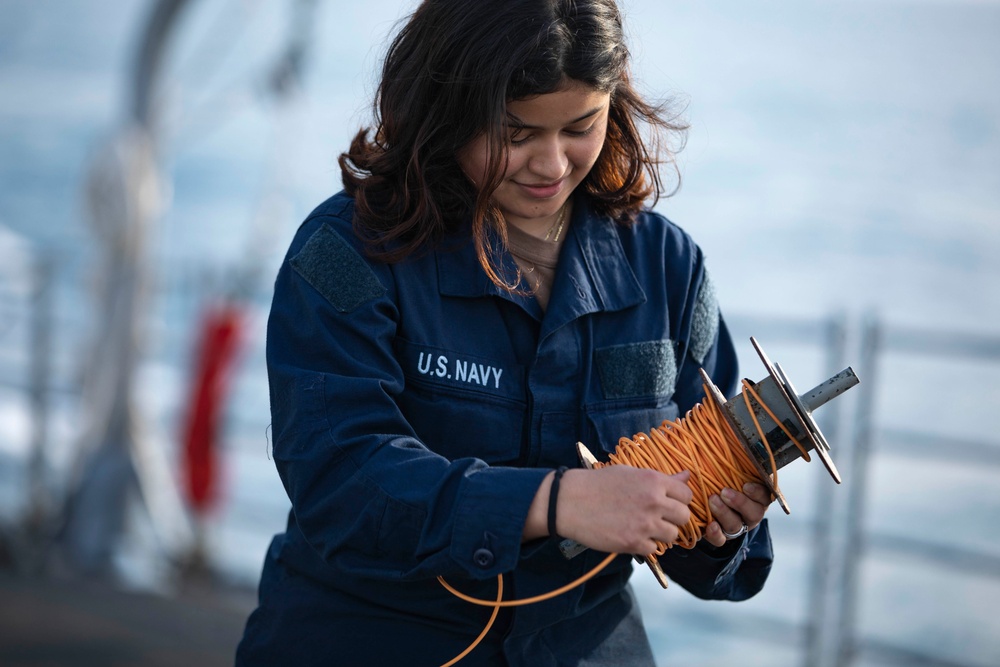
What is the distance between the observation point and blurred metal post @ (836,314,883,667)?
10.9 ft

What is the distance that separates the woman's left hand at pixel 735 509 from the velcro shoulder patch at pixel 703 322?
26 centimetres

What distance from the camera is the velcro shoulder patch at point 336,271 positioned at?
133 cm

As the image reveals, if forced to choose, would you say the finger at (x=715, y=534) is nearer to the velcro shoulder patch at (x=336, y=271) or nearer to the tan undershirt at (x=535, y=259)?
the tan undershirt at (x=535, y=259)

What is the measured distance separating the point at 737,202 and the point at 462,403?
13292mm

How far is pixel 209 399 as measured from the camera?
485cm

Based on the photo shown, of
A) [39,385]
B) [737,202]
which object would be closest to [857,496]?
[39,385]

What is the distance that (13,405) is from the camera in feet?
25.1

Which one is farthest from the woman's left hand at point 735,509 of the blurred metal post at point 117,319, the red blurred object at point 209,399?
the red blurred object at point 209,399

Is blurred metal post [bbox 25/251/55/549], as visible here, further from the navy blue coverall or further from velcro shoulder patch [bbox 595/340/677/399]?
velcro shoulder patch [bbox 595/340/677/399]

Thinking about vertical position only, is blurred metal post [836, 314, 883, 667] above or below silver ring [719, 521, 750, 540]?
below

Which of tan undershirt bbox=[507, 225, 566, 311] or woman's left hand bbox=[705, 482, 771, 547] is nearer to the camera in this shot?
woman's left hand bbox=[705, 482, 771, 547]

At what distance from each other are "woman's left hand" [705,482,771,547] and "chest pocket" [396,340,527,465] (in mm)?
260

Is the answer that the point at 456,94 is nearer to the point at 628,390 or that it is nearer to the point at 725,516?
the point at 628,390

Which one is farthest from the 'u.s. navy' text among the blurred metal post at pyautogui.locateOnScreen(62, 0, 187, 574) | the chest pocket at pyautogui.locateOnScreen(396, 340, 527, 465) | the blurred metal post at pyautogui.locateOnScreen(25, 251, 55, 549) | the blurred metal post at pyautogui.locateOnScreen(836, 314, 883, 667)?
the blurred metal post at pyautogui.locateOnScreen(25, 251, 55, 549)
